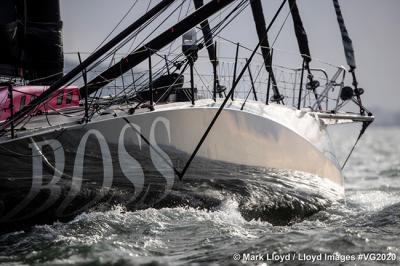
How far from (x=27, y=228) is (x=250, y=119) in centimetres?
359

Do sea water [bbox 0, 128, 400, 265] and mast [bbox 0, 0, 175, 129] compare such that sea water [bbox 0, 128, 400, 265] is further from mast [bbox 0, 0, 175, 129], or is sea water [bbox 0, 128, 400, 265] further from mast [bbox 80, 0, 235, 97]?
mast [bbox 80, 0, 235, 97]

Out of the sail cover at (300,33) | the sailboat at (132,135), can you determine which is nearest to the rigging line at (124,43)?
the sailboat at (132,135)

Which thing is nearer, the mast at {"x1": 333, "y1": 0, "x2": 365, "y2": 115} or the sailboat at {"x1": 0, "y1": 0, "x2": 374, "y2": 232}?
the sailboat at {"x1": 0, "y1": 0, "x2": 374, "y2": 232}


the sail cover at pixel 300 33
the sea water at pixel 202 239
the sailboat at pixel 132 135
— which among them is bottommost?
the sea water at pixel 202 239

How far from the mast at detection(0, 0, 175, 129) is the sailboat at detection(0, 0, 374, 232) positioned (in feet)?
0.04

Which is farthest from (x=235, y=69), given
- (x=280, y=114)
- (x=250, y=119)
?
(x=280, y=114)

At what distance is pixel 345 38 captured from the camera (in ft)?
37.9

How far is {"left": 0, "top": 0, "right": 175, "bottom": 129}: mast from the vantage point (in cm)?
635

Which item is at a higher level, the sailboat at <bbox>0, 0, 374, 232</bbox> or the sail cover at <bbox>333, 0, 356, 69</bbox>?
the sail cover at <bbox>333, 0, 356, 69</bbox>

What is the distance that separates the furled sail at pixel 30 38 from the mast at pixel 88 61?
2.68 meters

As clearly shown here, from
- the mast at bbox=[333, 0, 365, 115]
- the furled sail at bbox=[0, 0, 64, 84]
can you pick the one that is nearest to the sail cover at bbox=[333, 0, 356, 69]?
the mast at bbox=[333, 0, 365, 115]

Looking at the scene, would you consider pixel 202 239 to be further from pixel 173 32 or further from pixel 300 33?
pixel 300 33

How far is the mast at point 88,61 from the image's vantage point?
635 cm

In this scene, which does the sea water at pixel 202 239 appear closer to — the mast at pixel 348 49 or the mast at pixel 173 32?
the mast at pixel 173 32
